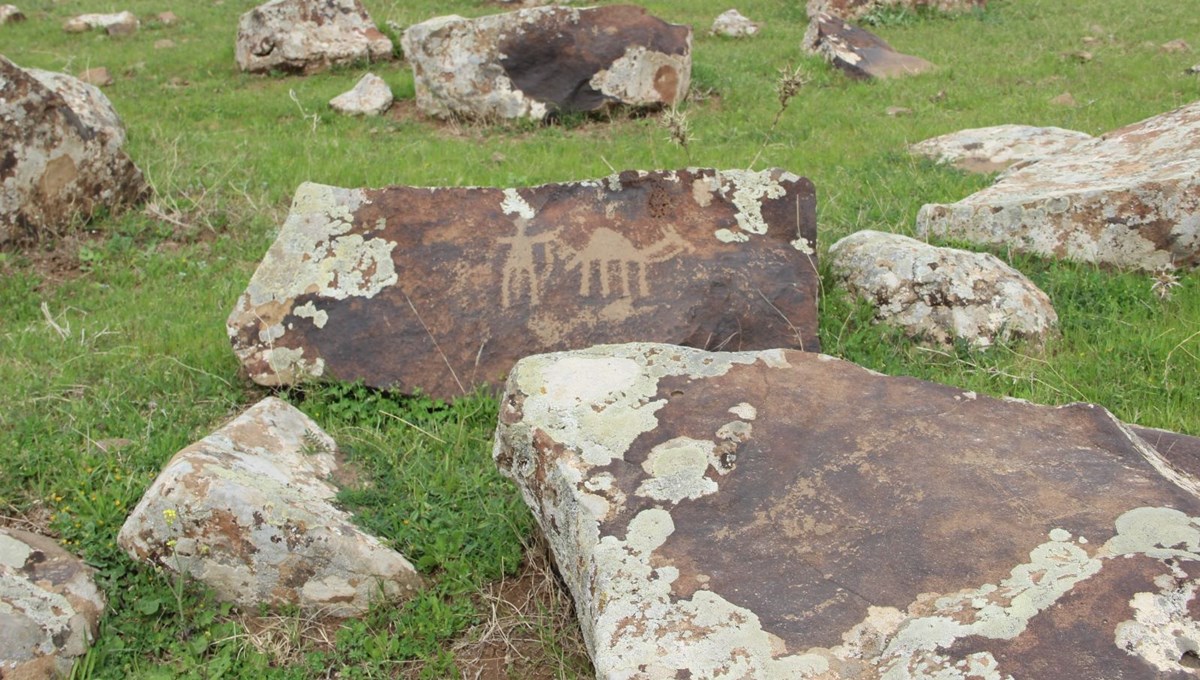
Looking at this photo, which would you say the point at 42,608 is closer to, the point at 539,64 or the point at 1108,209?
the point at 1108,209

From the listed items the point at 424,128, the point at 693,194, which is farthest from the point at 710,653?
the point at 424,128

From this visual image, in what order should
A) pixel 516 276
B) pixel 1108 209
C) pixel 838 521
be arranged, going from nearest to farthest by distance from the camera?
pixel 838 521 → pixel 516 276 → pixel 1108 209

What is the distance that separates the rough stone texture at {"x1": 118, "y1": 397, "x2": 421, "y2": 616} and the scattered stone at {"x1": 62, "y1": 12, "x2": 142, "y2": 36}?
40.7 ft

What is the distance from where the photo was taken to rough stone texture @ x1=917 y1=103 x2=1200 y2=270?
5.76 m

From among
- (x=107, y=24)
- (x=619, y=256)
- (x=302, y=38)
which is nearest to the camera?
(x=619, y=256)

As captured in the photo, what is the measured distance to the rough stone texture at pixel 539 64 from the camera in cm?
1016

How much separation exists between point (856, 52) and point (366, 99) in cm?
536

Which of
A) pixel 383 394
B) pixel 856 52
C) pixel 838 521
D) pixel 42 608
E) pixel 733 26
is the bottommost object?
pixel 733 26

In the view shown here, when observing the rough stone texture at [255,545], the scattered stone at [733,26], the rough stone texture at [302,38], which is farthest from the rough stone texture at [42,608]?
the scattered stone at [733,26]

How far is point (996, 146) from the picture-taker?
820 centimetres

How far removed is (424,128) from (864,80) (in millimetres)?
4679

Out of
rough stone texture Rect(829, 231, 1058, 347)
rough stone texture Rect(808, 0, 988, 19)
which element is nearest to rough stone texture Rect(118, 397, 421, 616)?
rough stone texture Rect(829, 231, 1058, 347)

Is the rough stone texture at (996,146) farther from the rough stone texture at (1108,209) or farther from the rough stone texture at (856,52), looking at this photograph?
the rough stone texture at (856,52)

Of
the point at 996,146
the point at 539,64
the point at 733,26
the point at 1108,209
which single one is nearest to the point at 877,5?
the point at 733,26
